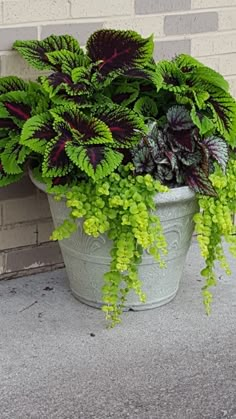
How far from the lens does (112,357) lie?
3.38 m

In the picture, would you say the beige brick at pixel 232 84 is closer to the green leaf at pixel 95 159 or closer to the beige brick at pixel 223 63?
the beige brick at pixel 223 63

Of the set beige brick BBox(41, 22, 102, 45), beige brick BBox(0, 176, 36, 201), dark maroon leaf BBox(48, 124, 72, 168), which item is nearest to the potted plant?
dark maroon leaf BBox(48, 124, 72, 168)

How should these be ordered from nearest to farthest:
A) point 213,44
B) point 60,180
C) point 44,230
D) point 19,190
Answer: point 60,180, point 19,190, point 44,230, point 213,44

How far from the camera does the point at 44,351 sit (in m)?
3.41

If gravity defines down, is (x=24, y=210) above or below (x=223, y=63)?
below

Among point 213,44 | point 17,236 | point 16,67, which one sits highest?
point 213,44

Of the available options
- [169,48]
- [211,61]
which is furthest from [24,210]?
[211,61]

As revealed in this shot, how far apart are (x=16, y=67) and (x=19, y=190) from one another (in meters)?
0.48

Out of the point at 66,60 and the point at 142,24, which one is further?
the point at 142,24

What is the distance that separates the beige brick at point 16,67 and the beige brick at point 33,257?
0.69 m

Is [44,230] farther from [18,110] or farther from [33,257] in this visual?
[18,110]

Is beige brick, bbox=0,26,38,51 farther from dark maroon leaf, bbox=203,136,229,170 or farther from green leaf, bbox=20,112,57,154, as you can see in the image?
dark maroon leaf, bbox=203,136,229,170

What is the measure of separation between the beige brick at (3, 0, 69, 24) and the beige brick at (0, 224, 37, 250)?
0.81m

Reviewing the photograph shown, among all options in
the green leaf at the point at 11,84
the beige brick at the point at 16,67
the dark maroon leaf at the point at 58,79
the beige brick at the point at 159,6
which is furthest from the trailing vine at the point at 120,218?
the beige brick at the point at 159,6
